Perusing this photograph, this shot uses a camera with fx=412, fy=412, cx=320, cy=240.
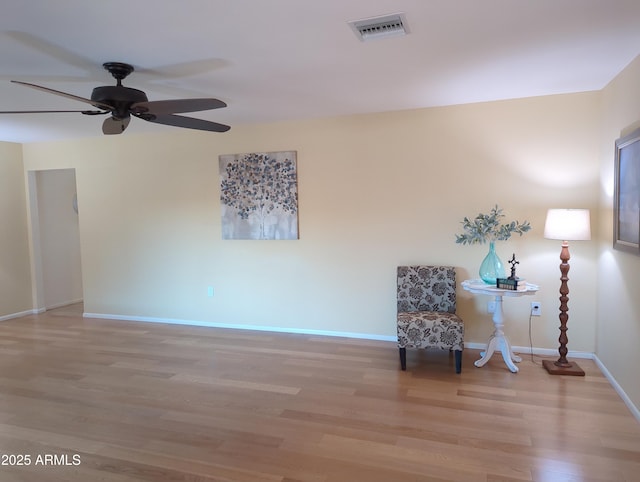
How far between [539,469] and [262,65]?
9.42ft

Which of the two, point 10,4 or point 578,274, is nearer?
point 10,4

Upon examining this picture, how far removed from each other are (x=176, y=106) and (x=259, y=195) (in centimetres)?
212

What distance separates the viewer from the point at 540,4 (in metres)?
1.96

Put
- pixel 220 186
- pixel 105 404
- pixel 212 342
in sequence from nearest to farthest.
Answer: pixel 105 404, pixel 212 342, pixel 220 186

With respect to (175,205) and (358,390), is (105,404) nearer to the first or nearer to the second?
(358,390)

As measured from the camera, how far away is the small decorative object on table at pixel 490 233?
11.6ft

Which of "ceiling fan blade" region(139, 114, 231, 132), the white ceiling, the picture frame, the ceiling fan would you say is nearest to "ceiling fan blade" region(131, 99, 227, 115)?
the ceiling fan

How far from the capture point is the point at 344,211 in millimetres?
4344

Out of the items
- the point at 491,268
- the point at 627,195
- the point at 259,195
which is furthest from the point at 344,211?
the point at 627,195

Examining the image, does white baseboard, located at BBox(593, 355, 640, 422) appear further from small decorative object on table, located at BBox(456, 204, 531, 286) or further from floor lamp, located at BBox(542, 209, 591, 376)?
small decorative object on table, located at BBox(456, 204, 531, 286)

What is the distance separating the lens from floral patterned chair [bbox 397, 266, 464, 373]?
3.42 metres

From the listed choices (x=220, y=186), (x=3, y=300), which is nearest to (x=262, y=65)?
(x=220, y=186)

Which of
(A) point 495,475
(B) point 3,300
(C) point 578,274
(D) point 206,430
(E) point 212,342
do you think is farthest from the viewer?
(B) point 3,300

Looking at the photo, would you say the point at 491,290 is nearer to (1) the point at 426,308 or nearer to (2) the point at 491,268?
(2) the point at 491,268
